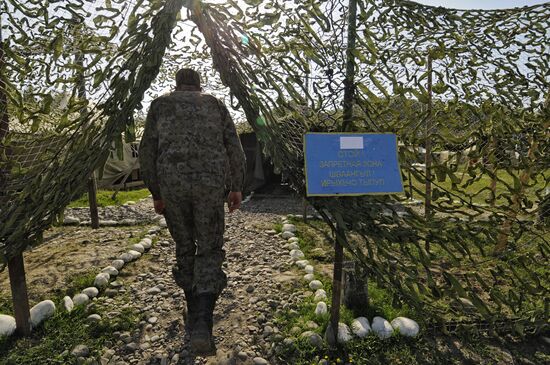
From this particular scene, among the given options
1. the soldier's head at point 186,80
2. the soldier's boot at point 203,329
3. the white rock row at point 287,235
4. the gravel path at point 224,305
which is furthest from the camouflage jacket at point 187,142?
the white rock row at point 287,235

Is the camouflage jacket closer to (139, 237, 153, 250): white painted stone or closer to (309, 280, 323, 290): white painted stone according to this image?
(309, 280, 323, 290): white painted stone

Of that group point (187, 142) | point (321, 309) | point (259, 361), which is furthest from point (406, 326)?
point (187, 142)

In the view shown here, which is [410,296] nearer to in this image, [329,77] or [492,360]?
[492,360]

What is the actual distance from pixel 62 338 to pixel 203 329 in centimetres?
134

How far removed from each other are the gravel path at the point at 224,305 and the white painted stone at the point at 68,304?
0.87 ft

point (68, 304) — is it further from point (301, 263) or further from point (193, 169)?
point (301, 263)

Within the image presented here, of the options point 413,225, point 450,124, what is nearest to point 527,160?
point 450,124

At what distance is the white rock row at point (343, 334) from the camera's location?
2862mm

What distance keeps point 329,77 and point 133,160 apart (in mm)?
12068

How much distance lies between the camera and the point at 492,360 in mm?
2697

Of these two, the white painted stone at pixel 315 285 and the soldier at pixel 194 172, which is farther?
the white painted stone at pixel 315 285

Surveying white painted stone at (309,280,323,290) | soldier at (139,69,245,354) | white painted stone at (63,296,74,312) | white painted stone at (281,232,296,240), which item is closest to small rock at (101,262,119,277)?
white painted stone at (63,296,74,312)

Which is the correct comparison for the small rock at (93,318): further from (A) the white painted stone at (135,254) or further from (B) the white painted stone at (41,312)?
(A) the white painted stone at (135,254)

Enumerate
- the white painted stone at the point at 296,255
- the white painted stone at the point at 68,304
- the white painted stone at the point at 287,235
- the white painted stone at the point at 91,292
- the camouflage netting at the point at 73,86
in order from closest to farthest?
1. the camouflage netting at the point at 73,86
2. the white painted stone at the point at 68,304
3. the white painted stone at the point at 91,292
4. the white painted stone at the point at 296,255
5. the white painted stone at the point at 287,235
